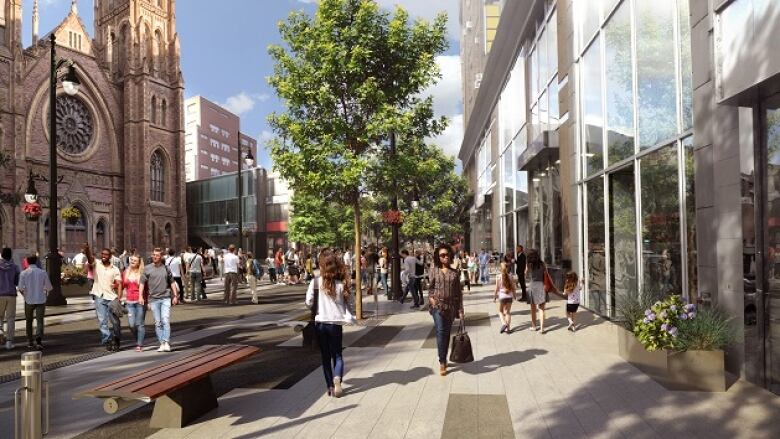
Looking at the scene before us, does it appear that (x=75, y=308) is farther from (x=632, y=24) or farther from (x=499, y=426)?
(x=632, y=24)

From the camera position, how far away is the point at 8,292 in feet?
32.3

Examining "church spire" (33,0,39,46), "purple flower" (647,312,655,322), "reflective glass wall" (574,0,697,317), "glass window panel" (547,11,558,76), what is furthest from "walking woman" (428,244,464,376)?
"church spire" (33,0,39,46)

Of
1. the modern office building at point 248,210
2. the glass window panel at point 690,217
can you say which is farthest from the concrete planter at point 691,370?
the modern office building at point 248,210

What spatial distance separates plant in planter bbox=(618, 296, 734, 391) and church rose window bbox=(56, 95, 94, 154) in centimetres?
5230

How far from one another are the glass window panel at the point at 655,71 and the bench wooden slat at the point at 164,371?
25.2 feet

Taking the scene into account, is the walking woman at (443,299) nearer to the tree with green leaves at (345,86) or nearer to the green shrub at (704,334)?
the green shrub at (704,334)

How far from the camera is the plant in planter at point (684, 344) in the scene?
6.20m

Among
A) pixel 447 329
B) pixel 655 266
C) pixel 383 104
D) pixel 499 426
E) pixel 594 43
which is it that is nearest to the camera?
pixel 499 426

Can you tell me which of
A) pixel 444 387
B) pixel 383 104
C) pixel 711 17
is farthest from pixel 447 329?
pixel 383 104

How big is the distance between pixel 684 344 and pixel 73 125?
5459 centimetres

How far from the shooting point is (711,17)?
7203 mm

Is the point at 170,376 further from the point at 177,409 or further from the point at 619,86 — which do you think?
the point at 619,86

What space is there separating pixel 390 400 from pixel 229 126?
125 m

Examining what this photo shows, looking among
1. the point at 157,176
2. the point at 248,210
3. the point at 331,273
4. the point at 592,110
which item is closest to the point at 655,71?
Answer: the point at 592,110
